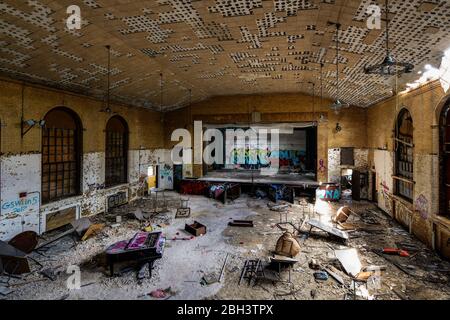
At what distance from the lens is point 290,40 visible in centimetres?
725

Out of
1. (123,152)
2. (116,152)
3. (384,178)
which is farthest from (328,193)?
(116,152)

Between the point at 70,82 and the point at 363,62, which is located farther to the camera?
the point at 70,82

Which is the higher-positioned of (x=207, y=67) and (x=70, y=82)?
(x=207, y=67)

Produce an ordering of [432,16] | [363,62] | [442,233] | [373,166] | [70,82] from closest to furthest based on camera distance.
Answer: [432,16] → [442,233] → [363,62] → [70,82] → [373,166]

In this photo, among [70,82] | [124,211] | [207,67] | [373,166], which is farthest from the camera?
[373,166]

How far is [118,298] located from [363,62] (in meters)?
9.44

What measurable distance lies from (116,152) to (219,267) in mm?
9552

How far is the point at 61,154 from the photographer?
10.0 meters

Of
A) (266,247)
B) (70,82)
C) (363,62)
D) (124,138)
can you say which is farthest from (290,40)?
(124,138)

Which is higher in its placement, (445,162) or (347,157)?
(347,157)

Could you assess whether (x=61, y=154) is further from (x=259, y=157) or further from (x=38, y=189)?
(x=259, y=157)

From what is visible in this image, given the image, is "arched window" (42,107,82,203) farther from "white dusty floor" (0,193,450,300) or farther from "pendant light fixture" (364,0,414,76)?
"pendant light fixture" (364,0,414,76)

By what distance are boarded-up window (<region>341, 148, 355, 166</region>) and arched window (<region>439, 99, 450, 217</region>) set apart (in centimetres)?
773

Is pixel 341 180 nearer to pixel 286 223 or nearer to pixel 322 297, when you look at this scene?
pixel 286 223
